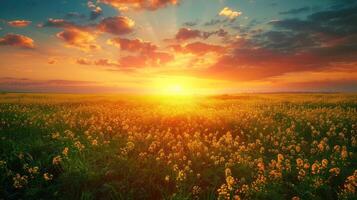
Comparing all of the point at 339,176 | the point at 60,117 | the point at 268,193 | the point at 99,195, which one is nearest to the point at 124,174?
the point at 99,195

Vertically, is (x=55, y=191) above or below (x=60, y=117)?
below

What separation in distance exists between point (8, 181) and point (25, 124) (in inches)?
213

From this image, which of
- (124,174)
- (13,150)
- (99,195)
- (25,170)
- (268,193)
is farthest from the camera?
(13,150)

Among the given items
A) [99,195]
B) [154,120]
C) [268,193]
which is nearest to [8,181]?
[99,195]

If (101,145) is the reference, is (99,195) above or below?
below

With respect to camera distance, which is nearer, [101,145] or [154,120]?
[101,145]

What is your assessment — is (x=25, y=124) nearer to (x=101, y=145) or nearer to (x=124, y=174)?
(x=101, y=145)

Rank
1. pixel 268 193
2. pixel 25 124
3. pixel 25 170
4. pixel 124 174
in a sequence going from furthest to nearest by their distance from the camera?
1. pixel 25 124
2. pixel 25 170
3. pixel 124 174
4. pixel 268 193

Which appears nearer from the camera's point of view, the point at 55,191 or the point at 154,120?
Result: the point at 55,191

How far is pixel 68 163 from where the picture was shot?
718 centimetres

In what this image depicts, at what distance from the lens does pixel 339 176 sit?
258 inches

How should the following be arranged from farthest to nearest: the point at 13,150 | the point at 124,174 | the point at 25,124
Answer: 1. the point at 25,124
2. the point at 13,150
3. the point at 124,174

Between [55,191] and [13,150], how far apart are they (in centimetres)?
255

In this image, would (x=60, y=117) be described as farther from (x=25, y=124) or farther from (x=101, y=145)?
(x=101, y=145)
